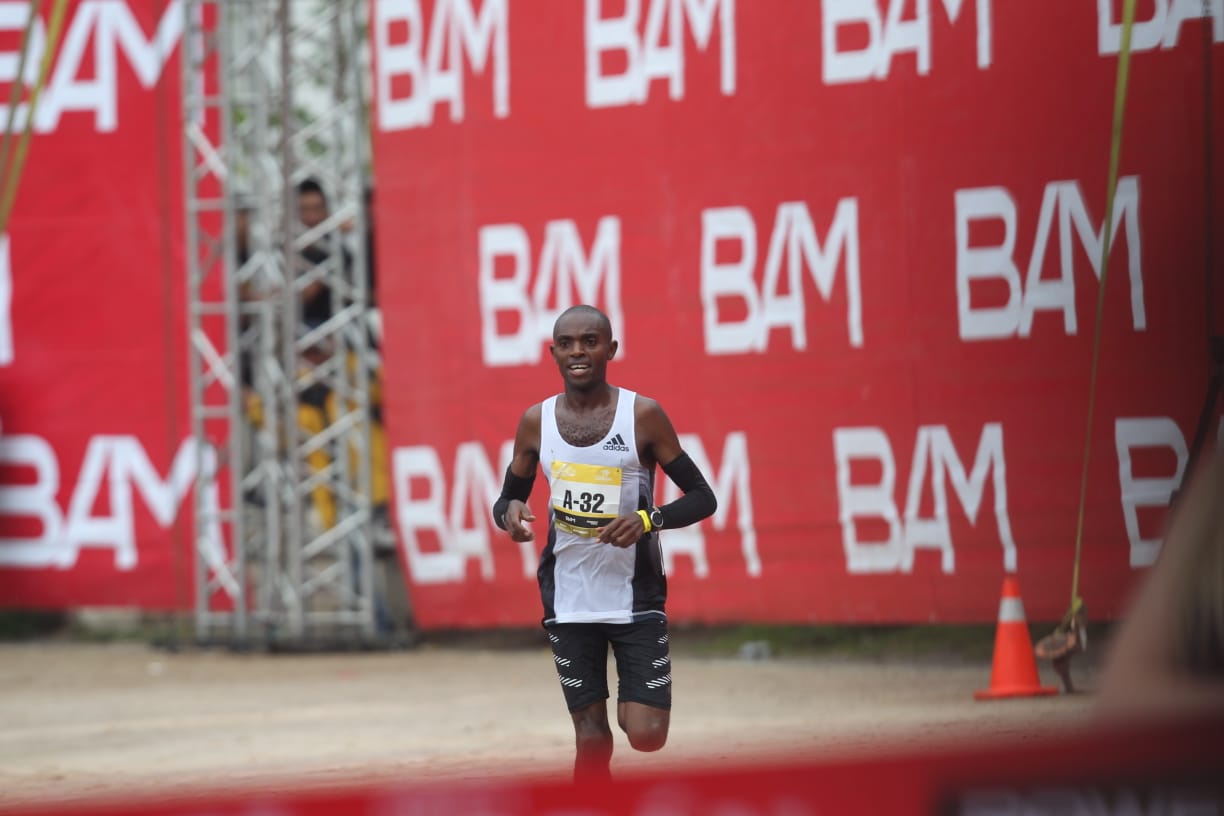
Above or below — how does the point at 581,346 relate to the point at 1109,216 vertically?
below

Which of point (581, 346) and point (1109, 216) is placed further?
point (1109, 216)

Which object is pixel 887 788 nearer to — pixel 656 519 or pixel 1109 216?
pixel 656 519

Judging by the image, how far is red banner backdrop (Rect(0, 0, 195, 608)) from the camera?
14.2m

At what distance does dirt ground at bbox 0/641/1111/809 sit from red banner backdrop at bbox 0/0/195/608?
0.80 metres

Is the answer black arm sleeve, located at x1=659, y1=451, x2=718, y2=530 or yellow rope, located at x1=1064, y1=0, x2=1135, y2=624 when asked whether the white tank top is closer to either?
black arm sleeve, located at x1=659, y1=451, x2=718, y2=530

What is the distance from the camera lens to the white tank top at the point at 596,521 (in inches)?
249

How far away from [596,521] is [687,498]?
30cm

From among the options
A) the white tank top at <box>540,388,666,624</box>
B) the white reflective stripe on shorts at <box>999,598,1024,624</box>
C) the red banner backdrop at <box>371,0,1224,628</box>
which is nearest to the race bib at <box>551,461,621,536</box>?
the white tank top at <box>540,388,666,624</box>

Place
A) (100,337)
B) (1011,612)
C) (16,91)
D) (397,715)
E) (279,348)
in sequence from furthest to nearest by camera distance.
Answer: (100,337)
(279,348)
(397,715)
(16,91)
(1011,612)

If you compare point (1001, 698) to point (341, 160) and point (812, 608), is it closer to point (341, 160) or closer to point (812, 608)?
point (812, 608)

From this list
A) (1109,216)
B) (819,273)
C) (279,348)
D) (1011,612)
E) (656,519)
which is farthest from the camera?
(279,348)

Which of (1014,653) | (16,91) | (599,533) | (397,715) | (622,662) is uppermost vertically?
(16,91)

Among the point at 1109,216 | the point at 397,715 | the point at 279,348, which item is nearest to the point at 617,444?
the point at 1109,216

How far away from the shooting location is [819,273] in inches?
438
